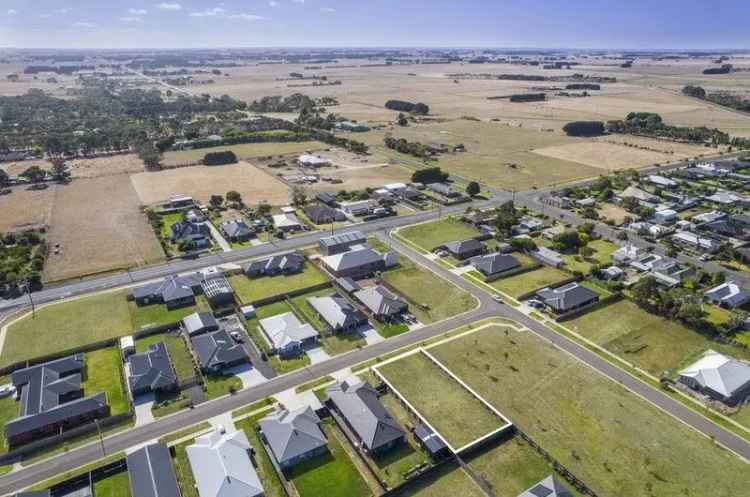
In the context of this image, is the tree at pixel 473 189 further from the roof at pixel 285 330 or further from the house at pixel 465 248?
the roof at pixel 285 330

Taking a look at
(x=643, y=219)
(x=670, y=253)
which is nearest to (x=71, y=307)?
(x=670, y=253)

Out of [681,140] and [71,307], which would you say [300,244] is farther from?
[681,140]

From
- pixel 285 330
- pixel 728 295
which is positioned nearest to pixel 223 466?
pixel 285 330

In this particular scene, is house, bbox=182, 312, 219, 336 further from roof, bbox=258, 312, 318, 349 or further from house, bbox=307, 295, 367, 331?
house, bbox=307, 295, 367, 331

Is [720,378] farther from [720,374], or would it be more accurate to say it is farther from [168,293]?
[168,293]

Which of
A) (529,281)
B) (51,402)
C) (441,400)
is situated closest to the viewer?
(51,402)

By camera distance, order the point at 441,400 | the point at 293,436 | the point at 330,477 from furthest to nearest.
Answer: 1. the point at 441,400
2. the point at 293,436
3. the point at 330,477
